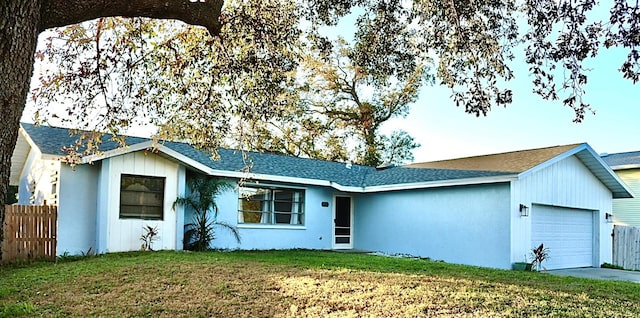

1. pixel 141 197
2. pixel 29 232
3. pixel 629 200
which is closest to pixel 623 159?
pixel 629 200

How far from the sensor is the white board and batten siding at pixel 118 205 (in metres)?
12.1

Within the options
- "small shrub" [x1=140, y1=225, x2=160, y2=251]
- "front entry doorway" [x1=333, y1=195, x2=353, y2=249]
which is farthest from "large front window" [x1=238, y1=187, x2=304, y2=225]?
"small shrub" [x1=140, y1=225, x2=160, y2=251]

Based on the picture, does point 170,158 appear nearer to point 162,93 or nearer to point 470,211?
point 162,93

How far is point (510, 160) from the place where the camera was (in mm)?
14625

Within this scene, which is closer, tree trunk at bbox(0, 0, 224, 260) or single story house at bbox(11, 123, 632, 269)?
tree trunk at bbox(0, 0, 224, 260)

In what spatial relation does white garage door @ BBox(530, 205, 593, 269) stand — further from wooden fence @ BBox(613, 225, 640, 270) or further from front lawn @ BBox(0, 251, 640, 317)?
front lawn @ BBox(0, 251, 640, 317)

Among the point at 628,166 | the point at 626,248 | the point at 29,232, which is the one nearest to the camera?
the point at 29,232

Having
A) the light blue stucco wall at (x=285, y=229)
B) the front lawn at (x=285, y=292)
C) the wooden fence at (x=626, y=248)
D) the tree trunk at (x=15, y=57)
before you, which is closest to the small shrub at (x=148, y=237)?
the light blue stucco wall at (x=285, y=229)

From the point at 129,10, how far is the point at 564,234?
13875mm

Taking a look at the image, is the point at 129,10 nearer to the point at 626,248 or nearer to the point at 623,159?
the point at 626,248

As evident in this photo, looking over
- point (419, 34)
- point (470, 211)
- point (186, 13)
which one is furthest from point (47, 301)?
point (470, 211)

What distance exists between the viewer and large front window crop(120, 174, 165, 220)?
12.6 metres

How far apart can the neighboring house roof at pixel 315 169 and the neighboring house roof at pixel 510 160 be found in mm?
34

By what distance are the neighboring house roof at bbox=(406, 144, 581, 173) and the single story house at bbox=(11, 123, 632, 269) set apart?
5 centimetres
